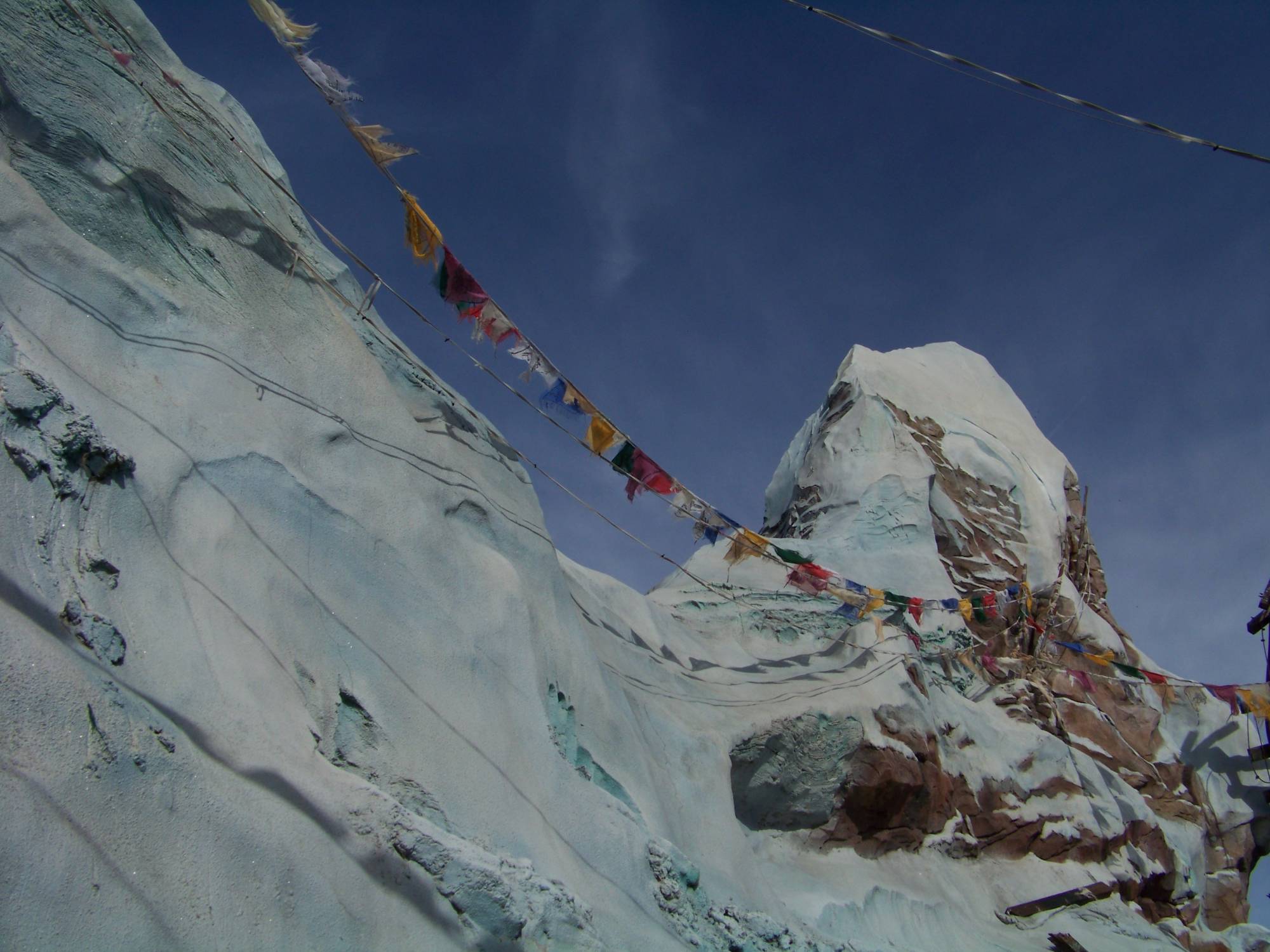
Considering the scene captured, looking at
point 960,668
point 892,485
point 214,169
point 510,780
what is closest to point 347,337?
point 214,169

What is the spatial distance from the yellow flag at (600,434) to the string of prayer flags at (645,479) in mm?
231

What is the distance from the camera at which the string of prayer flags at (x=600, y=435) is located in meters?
7.24

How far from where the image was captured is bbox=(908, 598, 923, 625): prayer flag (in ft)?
30.1

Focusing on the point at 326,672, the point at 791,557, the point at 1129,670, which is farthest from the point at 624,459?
the point at 1129,670

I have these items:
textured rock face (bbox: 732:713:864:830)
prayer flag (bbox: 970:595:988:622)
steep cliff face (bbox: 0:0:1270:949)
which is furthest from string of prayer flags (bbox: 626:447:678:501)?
prayer flag (bbox: 970:595:988:622)

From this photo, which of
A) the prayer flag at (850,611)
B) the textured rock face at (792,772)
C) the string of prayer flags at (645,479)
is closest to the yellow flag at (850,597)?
the prayer flag at (850,611)

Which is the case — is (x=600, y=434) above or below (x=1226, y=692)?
below

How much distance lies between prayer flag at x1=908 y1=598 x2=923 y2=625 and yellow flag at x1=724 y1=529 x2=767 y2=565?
1.61 meters

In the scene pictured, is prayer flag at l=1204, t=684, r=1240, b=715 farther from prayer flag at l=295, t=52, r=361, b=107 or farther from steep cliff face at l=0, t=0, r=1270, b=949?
prayer flag at l=295, t=52, r=361, b=107

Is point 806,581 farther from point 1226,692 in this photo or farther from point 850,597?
point 1226,692

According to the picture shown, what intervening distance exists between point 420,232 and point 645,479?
2.35m

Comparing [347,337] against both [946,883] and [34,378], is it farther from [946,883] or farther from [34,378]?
[946,883]

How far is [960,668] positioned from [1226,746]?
4.30m

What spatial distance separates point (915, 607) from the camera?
9250mm
